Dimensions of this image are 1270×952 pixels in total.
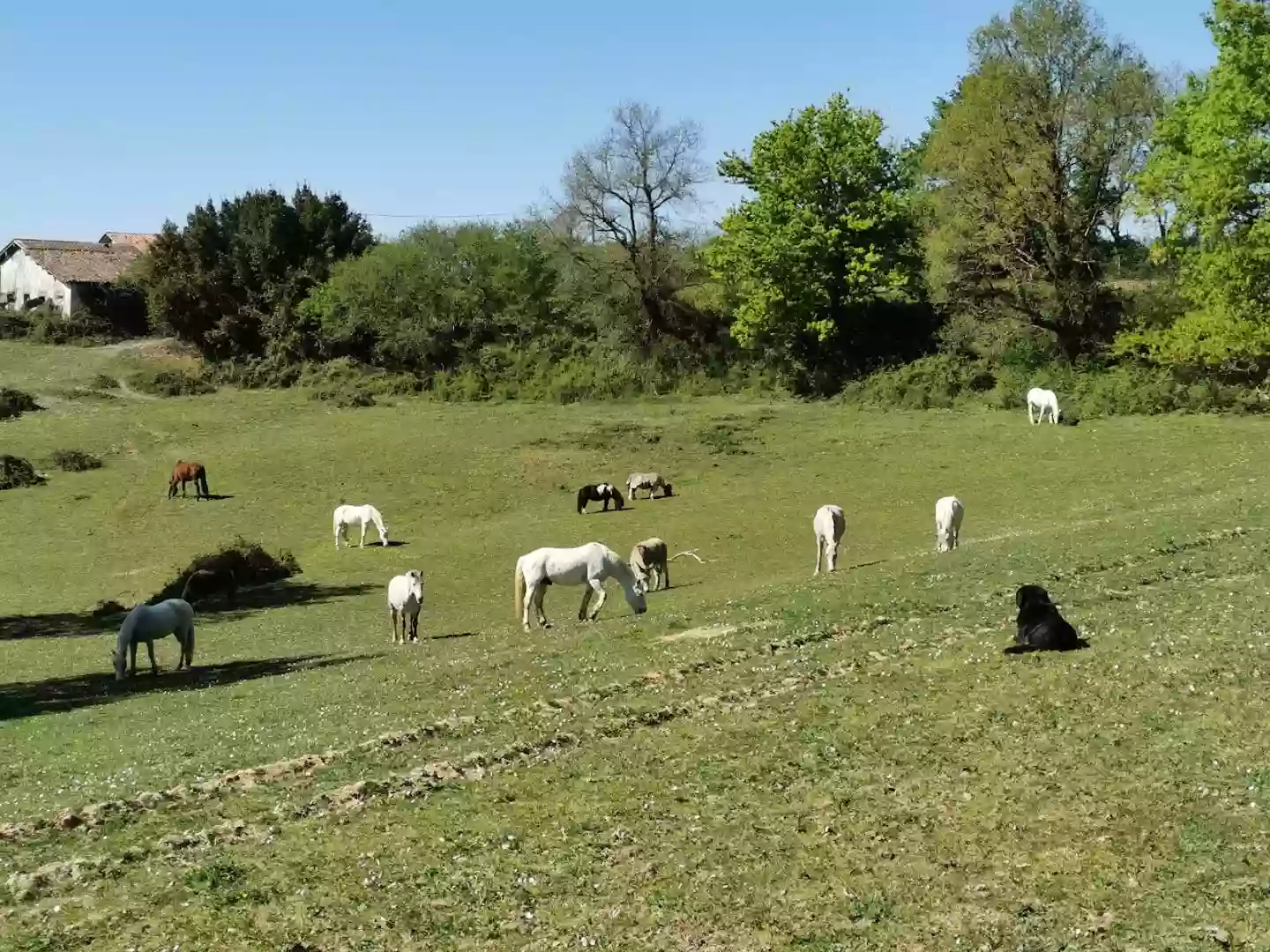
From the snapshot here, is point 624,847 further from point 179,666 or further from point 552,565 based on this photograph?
point 179,666

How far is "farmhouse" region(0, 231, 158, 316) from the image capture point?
10112cm

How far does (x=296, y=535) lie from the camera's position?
44.1 metres

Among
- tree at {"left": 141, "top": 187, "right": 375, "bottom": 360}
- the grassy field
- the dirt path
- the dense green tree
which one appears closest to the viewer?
the grassy field

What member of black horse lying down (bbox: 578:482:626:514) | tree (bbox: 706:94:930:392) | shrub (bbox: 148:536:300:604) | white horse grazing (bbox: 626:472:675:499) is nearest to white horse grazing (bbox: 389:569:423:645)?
shrub (bbox: 148:536:300:604)

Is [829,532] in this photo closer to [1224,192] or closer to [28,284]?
[1224,192]

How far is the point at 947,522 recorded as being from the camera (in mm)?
30453

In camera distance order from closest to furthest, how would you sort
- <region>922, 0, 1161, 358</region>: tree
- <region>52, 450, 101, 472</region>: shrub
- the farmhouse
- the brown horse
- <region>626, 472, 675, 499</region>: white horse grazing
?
<region>626, 472, 675, 499</region>: white horse grazing
the brown horse
<region>52, 450, 101, 472</region>: shrub
<region>922, 0, 1161, 358</region>: tree
the farmhouse

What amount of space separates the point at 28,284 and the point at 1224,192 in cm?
8888

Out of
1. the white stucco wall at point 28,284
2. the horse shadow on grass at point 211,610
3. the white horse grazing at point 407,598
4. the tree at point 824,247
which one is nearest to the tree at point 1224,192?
the tree at point 824,247

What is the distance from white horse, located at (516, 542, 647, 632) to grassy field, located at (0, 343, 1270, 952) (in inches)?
37.2

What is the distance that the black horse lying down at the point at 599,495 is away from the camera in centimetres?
4481

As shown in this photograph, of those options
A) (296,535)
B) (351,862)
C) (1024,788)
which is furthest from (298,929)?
(296,535)

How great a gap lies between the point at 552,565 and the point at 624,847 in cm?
1395

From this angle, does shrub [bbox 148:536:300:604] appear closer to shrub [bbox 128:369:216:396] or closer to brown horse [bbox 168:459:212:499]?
brown horse [bbox 168:459:212:499]
